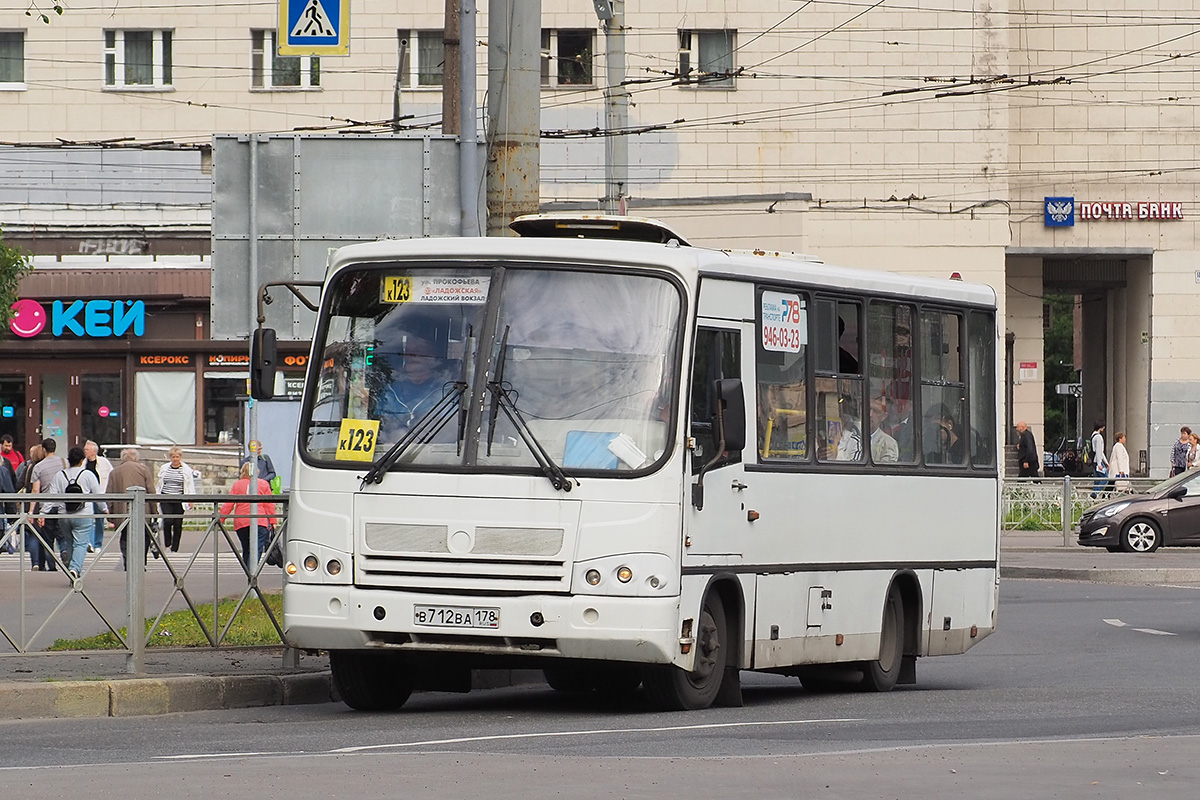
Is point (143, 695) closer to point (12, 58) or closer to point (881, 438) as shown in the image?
point (881, 438)

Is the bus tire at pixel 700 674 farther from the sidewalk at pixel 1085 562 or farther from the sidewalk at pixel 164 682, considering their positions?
the sidewalk at pixel 1085 562

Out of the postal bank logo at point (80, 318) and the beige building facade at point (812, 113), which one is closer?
the postal bank logo at point (80, 318)

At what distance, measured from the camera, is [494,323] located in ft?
37.8

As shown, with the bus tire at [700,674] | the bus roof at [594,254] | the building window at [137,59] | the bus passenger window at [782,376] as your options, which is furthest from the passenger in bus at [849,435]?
the building window at [137,59]

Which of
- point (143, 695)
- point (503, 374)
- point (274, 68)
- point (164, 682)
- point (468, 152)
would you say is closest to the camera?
point (503, 374)

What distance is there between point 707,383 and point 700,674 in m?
1.67

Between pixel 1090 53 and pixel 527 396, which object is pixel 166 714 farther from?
pixel 1090 53

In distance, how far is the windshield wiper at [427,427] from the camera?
11.4 meters

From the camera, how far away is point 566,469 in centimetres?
1113

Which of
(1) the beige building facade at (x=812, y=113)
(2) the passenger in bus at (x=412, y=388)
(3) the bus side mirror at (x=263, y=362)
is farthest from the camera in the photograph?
(1) the beige building facade at (x=812, y=113)

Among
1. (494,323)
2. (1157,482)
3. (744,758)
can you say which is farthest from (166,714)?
(1157,482)

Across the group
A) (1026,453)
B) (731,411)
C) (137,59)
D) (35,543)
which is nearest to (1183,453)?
(1026,453)

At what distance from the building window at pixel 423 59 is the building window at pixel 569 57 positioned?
2.55 meters

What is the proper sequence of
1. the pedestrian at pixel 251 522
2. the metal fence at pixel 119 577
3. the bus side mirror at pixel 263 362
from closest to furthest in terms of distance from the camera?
the bus side mirror at pixel 263 362 → the metal fence at pixel 119 577 → the pedestrian at pixel 251 522
